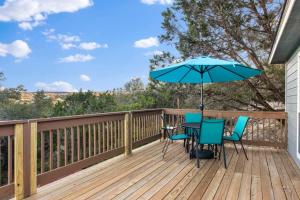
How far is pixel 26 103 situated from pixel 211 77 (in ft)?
31.6

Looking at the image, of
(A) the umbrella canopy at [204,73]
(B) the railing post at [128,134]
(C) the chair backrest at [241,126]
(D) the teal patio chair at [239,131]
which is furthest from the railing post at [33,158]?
(C) the chair backrest at [241,126]

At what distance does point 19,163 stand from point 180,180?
215 cm

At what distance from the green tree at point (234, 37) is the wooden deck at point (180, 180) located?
155 inches

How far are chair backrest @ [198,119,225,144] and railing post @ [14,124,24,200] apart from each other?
9.36ft

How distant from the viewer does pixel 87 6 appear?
16891mm

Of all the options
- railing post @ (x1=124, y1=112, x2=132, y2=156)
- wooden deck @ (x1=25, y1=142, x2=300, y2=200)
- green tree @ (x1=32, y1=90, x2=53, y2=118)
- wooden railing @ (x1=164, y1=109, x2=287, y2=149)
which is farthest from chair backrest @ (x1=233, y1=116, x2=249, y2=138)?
green tree @ (x1=32, y1=90, x2=53, y2=118)

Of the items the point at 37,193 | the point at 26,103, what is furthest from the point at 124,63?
the point at 37,193

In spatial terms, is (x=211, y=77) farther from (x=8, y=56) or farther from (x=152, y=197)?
(x=8, y=56)

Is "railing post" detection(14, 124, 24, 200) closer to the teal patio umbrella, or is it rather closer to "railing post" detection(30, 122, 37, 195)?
"railing post" detection(30, 122, 37, 195)

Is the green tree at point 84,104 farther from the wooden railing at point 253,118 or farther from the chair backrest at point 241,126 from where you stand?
the chair backrest at point 241,126

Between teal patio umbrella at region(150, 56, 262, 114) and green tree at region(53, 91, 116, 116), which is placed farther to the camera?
green tree at region(53, 91, 116, 116)

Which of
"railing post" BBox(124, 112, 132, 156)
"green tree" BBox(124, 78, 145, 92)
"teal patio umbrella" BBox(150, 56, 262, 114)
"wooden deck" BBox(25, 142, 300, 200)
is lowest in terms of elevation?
"wooden deck" BBox(25, 142, 300, 200)

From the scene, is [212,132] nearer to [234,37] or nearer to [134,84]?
[234,37]

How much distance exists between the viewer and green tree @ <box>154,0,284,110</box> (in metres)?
8.55
